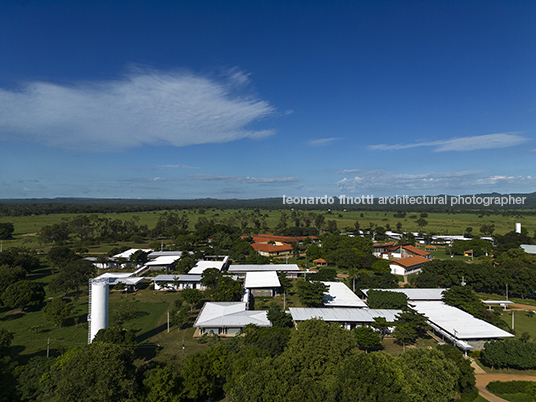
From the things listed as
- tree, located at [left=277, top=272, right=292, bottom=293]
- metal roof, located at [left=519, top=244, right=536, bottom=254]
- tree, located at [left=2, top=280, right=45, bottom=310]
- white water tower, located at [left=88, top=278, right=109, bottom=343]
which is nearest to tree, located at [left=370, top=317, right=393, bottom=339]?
tree, located at [left=277, top=272, right=292, bottom=293]

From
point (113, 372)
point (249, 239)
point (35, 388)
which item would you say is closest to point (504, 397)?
point (113, 372)

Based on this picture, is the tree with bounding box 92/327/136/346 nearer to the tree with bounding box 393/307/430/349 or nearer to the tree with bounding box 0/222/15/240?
the tree with bounding box 393/307/430/349

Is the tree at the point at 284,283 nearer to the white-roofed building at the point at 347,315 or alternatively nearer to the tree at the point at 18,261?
the white-roofed building at the point at 347,315

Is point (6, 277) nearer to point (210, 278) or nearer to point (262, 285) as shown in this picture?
point (210, 278)

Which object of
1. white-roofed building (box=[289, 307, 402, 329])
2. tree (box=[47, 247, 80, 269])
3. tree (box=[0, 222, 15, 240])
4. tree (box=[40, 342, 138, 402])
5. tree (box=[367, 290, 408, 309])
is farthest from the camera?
tree (box=[0, 222, 15, 240])

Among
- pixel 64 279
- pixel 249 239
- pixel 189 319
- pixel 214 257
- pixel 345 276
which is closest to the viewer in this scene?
pixel 189 319

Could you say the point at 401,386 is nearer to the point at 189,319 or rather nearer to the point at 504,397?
the point at 504,397
